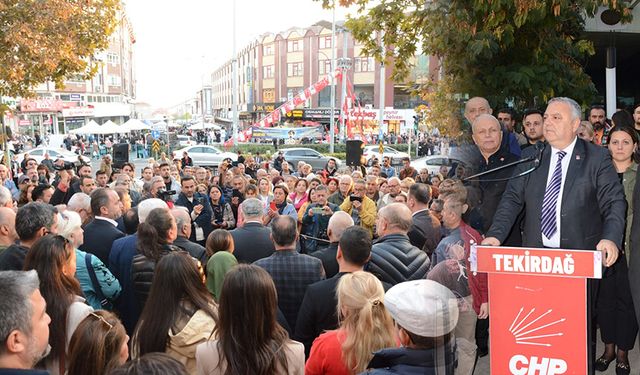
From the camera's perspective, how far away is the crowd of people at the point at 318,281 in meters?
2.78

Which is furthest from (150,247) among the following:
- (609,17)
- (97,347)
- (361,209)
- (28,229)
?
(609,17)

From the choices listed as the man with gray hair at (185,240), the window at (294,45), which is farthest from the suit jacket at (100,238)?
the window at (294,45)

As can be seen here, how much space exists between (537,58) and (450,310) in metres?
6.00

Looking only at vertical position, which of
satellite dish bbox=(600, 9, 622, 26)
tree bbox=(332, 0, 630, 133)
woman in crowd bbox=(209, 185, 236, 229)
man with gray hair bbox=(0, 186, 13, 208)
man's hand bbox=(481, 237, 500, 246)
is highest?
satellite dish bbox=(600, 9, 622, 26)

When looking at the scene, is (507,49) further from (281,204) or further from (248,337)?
(248,337)

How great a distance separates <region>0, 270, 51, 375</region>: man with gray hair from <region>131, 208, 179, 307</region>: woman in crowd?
1.74m

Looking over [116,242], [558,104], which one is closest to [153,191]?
[116,242]

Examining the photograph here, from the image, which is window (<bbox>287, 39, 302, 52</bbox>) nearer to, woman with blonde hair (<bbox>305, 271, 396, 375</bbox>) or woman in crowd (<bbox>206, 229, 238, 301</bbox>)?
woman in crowd (<bbox>206, 229, 238, 301</bbox>)

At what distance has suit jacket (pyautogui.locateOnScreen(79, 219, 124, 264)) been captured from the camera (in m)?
5.67

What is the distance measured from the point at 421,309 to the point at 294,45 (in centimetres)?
7016

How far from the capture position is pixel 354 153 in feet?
53.2

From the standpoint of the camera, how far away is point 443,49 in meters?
7.89

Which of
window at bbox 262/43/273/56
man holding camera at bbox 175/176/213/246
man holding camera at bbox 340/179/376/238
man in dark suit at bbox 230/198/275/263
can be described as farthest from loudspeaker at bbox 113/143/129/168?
window at bbox 262/43/273/56

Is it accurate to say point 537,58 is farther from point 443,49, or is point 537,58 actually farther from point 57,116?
point 57,116
